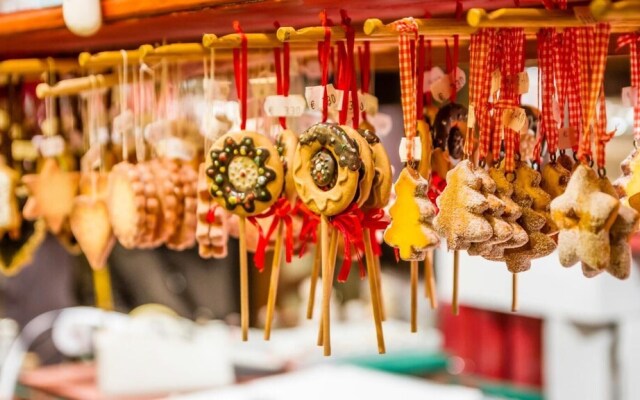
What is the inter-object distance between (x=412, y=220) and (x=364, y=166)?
0.32 ft

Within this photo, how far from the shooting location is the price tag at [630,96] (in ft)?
3.76

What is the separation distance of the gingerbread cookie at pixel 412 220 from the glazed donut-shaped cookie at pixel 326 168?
2.5 inches

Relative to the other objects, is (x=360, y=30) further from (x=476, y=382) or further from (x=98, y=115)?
(x=476, y=382)

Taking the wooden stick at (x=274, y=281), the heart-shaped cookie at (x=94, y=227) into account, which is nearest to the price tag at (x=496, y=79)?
the wooden stick at (x=274, y=281)

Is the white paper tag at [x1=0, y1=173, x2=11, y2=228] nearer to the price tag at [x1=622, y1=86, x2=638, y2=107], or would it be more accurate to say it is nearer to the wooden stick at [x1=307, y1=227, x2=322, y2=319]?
the wooden stick at [x1=307, y1=227, x2=322, y2=319]

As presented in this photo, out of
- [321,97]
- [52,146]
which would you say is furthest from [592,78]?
[52,146]

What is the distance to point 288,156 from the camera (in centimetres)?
137

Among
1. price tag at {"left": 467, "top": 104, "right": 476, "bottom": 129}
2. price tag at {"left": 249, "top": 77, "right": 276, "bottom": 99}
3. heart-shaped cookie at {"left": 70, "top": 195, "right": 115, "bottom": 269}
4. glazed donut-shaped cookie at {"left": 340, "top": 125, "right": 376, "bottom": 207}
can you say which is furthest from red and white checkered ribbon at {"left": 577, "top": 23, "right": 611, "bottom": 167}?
heart-shaped cookie at {"left": 70, "top": 195, "right": 115, "bottom": 269}

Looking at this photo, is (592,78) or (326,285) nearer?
(592,78)

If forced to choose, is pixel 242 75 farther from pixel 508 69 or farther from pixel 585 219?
pixel 585 219

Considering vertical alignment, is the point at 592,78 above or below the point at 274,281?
above

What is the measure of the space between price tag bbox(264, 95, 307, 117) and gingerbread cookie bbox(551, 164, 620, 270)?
0.48 metres

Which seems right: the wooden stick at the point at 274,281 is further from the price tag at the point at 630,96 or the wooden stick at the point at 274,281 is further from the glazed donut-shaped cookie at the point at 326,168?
the price tag at the point at 630,96

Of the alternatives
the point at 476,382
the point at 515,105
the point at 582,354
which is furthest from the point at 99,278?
the point at 515,105
